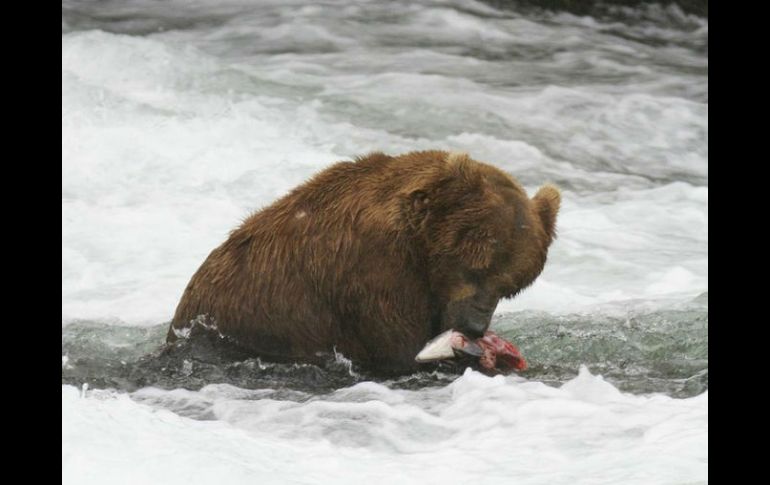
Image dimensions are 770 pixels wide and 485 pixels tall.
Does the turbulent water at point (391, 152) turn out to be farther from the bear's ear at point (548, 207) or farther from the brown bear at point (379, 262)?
the bear's ear at point (548, 207)

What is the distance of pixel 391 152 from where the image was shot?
8.06 meters

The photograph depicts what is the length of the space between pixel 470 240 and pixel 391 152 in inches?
70.8

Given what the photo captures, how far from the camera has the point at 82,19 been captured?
821 centimetres

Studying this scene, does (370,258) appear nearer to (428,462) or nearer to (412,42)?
(428,462)

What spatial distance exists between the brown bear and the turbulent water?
176mm

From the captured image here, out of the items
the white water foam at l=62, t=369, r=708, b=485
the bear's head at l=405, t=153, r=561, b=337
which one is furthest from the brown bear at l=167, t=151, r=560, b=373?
the white water foam at l=62, t=369, r=708, b=485

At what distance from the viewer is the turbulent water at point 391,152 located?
618cm

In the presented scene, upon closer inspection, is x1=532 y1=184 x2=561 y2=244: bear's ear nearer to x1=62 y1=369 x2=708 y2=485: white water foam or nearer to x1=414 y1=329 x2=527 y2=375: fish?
x1=414 y1=329 x2=527 y2=375: fish

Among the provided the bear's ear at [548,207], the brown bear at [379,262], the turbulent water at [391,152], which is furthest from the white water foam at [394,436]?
the bear's ear at [548,207]

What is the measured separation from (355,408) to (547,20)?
3.43 metres

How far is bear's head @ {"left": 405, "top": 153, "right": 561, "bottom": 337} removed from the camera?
6355 mm

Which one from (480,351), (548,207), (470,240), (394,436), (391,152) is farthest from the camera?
(391,152)

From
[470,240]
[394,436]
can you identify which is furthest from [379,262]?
[394,436]

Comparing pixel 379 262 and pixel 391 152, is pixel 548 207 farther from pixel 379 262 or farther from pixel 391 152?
pixel 391 152
